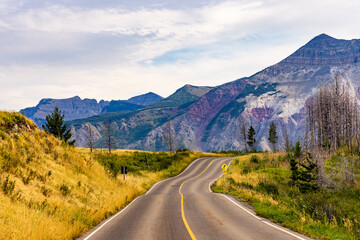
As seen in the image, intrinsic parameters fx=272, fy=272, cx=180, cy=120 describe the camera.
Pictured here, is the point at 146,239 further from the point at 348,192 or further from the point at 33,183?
the point at 348,192

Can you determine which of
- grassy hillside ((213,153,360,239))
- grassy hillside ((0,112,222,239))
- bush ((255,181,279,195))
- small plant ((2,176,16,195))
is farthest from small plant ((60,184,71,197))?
bush ((255,181,279,195))

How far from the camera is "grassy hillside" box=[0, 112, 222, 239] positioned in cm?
1034

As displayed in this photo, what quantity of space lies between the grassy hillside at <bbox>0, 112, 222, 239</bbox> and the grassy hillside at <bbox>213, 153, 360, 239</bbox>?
9448 mm

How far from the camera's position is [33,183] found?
1523cm

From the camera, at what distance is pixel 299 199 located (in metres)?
18.7

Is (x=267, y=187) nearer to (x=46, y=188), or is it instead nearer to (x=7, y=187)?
(x=46, y=188)

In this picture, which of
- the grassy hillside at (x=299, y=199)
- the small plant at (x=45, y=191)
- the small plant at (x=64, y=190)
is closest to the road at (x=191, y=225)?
the grassy hillside at (x=299, y=199)

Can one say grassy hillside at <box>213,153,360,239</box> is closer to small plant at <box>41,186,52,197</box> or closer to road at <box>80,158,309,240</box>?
road at <box>80,158,309,240</box>

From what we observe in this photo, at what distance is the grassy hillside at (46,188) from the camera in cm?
1034

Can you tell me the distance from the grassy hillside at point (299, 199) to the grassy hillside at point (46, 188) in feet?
31.0

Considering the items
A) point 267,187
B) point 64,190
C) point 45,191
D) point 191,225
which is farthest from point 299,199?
point 45,191

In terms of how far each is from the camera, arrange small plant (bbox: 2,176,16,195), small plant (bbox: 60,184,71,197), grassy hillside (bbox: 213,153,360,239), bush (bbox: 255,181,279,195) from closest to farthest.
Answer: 1. grassy hillside (bbox: 213,153,360,239)
2. small plant (bbox: 2,176,16,195)
3. small plant (bbox: 60,184,71,197)
4. bush (bbox: 255,181,279,195)

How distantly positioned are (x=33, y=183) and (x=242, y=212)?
38.9ft

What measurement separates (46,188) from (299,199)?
16252 millimetres
